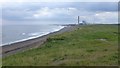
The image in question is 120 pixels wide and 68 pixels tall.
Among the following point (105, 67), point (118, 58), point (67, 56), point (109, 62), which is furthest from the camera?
point (67, 56)

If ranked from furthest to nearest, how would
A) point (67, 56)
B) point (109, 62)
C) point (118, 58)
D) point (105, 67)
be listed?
point (67, 56) → point (118, 58) → point (109, 62) → point (105, 67)

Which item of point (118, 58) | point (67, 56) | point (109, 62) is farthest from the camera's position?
point (67, 56)

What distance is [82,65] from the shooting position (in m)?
21.2

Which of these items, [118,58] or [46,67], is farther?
[118,58]

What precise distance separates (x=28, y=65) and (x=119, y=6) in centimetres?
826

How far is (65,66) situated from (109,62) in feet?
11.7

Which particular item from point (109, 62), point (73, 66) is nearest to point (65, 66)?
point (73, 66)

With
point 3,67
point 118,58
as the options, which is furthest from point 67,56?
point 3,67

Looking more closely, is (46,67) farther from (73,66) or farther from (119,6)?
(119,6)

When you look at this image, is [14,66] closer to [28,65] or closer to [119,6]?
[28,65]

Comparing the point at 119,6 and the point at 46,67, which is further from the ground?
Answer: the point at 119,6

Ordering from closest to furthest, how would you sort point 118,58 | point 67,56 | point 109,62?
point 109,62 → point 118,58 → point 67,56

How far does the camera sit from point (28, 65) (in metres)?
22.4

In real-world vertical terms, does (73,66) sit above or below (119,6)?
below
